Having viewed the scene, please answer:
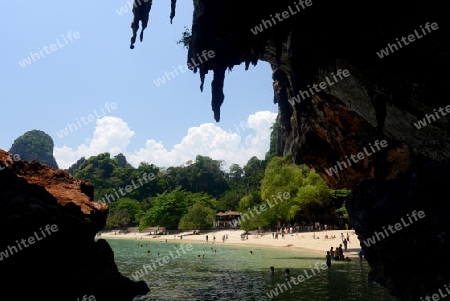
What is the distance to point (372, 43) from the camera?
12.7 meters

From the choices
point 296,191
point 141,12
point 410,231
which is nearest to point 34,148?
point 296,191

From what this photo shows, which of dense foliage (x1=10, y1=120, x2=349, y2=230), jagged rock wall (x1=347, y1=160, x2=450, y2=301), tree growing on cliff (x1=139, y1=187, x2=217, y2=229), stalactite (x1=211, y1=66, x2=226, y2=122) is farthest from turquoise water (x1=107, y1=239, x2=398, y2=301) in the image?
tree growing on cliff (x1=139, y1=187, x2=217, y2=229)

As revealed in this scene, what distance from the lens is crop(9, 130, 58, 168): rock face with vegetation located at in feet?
601

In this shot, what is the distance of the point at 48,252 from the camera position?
39.9ft

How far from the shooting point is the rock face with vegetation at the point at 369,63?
36.0 ft

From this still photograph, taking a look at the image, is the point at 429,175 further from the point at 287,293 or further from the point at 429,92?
the point at 287,293

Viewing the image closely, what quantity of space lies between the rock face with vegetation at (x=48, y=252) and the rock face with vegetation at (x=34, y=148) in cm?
19055

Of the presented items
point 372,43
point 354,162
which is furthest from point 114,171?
point 372,43

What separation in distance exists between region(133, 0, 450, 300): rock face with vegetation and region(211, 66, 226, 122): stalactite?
0.19ft

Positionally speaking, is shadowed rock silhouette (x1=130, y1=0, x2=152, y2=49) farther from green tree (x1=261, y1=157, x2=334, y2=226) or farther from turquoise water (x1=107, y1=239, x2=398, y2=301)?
green tree (x1=261, y1=157, x2=334, y2=226)

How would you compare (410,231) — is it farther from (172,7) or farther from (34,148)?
(34,148)

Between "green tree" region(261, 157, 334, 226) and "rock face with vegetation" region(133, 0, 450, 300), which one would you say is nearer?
"rock face with vegetation" region(133, 0, 450, 300)

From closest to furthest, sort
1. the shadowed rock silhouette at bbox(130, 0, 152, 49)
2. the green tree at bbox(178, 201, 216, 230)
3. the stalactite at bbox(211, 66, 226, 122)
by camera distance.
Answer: the shadowed rock silhouette at bbox(130, 0, 152, 49) < the stalactite at bbox(211, 66, 226, 122) < the green tree at bbox(178, 201, 216, 230)

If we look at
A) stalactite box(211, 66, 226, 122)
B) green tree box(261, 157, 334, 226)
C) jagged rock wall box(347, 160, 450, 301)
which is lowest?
green tree box(261, 157, 334, 226)
